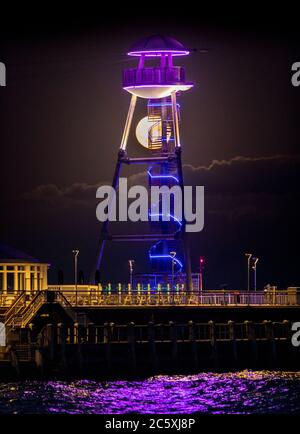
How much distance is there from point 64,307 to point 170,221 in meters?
21.3

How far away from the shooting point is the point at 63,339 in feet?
269

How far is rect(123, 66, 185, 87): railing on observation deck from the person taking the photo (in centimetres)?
10719

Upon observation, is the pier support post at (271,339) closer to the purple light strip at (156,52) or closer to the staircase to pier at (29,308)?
the staircase to pier at (29,308)

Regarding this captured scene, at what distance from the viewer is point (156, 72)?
10725cm

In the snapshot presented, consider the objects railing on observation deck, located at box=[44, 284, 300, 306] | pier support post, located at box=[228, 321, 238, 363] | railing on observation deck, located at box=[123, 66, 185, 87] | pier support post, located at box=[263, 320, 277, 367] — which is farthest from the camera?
railing on observation deck, located at box=[123, 66, 185, 87]

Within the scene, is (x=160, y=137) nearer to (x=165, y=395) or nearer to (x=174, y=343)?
(x=174, y=343)

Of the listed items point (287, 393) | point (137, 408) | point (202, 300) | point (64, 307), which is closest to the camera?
point (137, 408)

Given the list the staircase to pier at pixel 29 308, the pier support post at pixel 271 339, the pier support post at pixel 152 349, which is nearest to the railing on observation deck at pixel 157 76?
the staircase to pier at pixel 29 308

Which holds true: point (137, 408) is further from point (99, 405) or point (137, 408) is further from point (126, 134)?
point (126, 134)

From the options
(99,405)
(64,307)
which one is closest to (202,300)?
(64,307)

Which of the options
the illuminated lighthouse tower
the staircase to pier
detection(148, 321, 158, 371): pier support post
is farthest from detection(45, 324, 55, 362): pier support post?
the illuminated lighthouse tower

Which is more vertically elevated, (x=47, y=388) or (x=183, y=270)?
(x=183, y=270)

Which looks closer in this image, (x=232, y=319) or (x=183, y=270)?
(x=232, y=319)

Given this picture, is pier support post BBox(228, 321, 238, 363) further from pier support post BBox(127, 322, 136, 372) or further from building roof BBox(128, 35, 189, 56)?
building roof BBox(128, 35, 189, 56)
